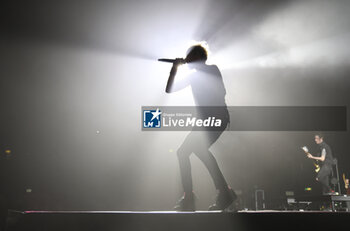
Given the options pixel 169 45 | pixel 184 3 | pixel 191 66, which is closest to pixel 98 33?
pixel 169 45

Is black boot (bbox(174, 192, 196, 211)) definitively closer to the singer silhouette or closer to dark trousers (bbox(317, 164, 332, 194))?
the singer silhouette

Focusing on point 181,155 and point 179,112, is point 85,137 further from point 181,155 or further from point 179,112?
point 181,155

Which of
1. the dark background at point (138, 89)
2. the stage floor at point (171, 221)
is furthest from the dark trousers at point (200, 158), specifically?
the dark background at point (138, 89)

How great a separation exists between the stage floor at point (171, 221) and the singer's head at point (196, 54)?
1.36 m

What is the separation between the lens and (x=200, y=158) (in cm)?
230

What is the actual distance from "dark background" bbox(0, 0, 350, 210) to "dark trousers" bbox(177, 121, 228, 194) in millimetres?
3818

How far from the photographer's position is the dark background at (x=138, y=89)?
5.67 metres

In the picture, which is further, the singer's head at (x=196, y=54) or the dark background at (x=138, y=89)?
the dark background at (x=138, y=89)

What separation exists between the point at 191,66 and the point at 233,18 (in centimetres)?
402

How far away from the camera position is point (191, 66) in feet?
8.12

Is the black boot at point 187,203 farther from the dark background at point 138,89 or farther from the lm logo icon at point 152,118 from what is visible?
the lm logo icon at point 152,118

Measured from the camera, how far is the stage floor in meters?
1.58

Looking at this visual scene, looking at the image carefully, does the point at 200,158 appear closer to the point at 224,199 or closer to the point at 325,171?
the point at 224,199

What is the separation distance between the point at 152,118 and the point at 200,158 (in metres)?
4.85
